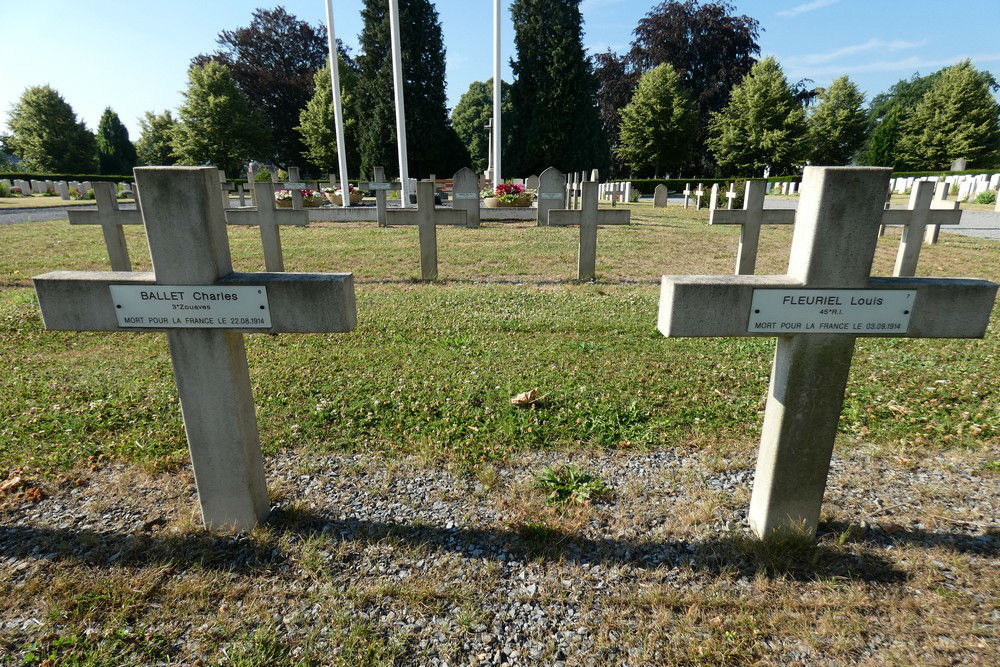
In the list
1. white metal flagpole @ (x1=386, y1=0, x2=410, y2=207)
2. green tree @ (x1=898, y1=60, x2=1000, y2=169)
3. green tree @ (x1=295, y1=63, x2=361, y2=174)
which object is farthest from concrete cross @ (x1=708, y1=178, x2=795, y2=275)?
green tree @ (x1=898, y1=60, x2=1000, y2=169)

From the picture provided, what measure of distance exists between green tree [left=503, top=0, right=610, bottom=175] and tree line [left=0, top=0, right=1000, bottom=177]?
0.10 meters

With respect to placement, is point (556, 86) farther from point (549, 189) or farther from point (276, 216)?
point (276, 216)

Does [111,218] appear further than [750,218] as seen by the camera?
No

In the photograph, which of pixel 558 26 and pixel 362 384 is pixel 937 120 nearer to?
pixel 558 26

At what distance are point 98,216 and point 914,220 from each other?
1307 cm

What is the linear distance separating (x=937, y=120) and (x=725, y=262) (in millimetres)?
40241

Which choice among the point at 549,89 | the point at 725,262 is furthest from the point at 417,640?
the point at 549,89

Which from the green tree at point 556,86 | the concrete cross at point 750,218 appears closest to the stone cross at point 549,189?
the concrete cross at point 750,218

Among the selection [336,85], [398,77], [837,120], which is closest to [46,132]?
[336,85]

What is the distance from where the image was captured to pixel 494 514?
111 inches

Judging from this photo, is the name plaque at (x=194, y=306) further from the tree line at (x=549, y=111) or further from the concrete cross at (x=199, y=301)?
the tree line at (x=549, y=111)

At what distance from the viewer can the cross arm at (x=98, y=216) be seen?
27.0 feet

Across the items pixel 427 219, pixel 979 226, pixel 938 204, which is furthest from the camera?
pixel 979 226

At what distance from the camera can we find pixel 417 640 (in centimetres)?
206
